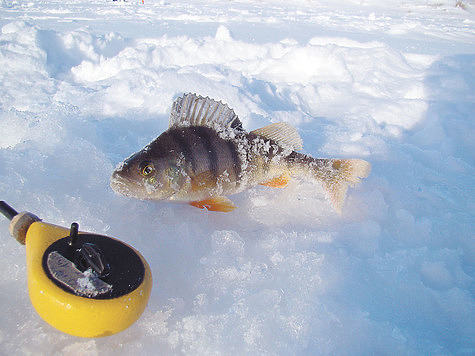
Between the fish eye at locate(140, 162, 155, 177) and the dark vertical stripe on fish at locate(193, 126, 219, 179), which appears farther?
the dark vertical stripe on fish at locate(193, 126, 219, 179)

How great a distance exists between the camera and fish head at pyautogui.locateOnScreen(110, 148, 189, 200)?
180cm

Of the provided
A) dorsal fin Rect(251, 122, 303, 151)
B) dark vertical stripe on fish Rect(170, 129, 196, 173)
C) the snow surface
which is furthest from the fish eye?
dorsal fin Rect(251, 122, 303, 151)

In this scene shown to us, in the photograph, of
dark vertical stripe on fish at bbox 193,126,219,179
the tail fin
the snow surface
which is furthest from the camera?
the tail fin

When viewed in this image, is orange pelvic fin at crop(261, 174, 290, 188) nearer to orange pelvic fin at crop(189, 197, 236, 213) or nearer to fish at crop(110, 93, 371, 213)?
fish at crop(110, 93, 371, 213)

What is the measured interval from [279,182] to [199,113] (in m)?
0.75

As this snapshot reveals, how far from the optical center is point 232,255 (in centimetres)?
178

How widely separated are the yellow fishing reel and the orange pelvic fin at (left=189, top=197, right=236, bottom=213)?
2.45ft

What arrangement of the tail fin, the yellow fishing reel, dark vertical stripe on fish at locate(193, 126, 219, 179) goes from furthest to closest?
1. the tail fin
2. dark vertical stripe on fish at locate(193, 126, 219, 179)
3. the yellow fishing reel

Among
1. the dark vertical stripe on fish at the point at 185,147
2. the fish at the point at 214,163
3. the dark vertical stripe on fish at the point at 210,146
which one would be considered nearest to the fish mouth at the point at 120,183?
the fish at the point at 214,163

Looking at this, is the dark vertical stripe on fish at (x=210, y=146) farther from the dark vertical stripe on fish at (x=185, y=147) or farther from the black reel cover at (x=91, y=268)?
Result: the black reel cover at (x=91, y=268)

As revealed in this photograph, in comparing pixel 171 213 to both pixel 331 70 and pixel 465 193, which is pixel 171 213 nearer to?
pixel 465 193

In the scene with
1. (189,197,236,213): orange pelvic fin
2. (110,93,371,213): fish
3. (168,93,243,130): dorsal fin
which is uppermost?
(168,93,243,130): dorsal fin

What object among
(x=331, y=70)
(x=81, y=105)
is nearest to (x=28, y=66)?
(x=81, y=105)

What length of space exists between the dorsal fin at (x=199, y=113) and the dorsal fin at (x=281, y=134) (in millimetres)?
256
